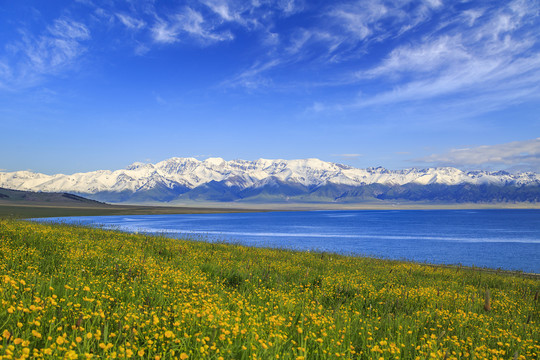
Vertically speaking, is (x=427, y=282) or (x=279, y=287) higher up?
(x=279, y=287)

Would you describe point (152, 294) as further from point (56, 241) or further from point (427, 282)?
point (427, 282)

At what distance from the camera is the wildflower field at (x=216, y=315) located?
209 inches

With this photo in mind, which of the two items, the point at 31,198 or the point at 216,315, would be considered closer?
the point at 216,315

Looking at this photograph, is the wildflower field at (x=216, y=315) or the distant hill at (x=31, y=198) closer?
the wildflower field at (x=216, y=315)

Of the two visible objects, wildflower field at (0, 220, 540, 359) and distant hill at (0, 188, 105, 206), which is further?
distant hill at (0, 188, 105, 206)

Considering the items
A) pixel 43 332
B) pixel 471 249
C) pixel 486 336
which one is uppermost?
pixel 43 332

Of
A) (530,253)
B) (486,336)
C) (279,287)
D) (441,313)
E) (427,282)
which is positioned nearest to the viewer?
(486,336)

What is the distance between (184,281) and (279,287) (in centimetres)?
324

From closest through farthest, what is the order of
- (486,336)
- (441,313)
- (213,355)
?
1. (213,355)
2. (486,336)
3. (441,313)

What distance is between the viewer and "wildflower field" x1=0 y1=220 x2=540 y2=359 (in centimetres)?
532

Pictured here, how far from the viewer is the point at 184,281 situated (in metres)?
9.73

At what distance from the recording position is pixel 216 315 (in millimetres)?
6273

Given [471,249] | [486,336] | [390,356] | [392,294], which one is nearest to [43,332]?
[390,356]

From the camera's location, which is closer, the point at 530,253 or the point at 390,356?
the point at 390,356
